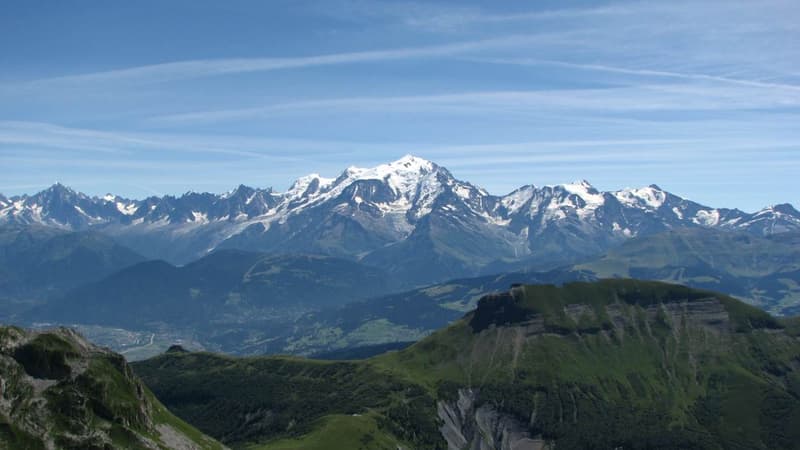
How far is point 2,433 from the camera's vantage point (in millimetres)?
197250
